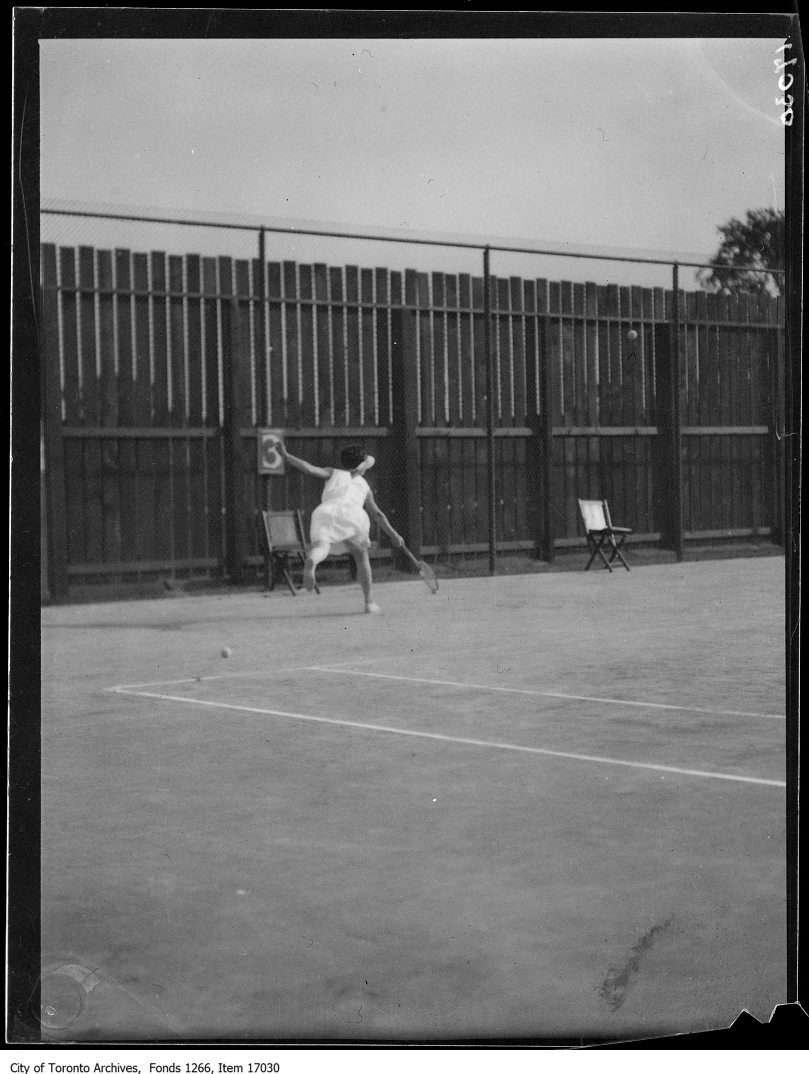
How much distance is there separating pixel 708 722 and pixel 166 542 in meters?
10.2

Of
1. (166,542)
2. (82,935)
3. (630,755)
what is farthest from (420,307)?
(82,935)

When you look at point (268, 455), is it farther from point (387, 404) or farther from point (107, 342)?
point (387, 404)

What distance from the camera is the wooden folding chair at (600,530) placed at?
17781mm

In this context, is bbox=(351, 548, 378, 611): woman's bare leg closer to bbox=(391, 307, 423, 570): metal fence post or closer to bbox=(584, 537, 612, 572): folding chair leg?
bbox=(391, 307, 423, 570): metal fence post

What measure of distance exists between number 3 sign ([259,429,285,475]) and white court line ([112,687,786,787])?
7.74 meters

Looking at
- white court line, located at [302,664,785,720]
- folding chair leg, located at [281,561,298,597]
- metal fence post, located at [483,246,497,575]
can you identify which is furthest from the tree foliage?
metal fence post, located at [483,246,497,575]

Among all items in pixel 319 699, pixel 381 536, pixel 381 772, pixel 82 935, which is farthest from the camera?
pixel 381 536

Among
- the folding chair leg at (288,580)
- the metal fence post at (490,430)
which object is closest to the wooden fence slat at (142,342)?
the folding chair leg at (288,580)

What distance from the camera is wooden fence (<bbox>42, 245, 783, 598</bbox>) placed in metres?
16.0

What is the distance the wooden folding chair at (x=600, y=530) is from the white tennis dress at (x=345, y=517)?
4.58m

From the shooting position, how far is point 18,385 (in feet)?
12.5

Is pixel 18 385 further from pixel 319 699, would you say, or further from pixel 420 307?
pixel 420 307

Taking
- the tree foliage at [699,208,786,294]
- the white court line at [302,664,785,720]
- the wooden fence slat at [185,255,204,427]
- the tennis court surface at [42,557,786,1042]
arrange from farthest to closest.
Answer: the wooden fence slat at [185,255,204,427] < the white court line at [302,664,785,720] < the tree foliage at [699,208,786,294] < the tennis court surface at [42,557,786,1042]
